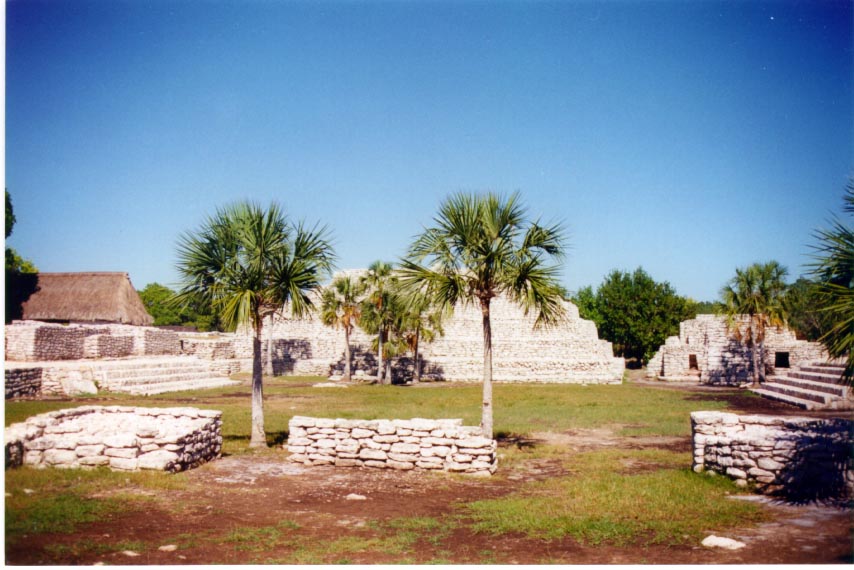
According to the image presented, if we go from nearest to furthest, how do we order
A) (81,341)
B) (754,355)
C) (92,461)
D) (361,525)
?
(361,525)
(92,461)
(81,341)
(754,355)

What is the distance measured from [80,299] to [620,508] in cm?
3135

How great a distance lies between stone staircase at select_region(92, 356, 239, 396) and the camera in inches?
826

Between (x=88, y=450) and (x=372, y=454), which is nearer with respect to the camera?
(x=88, y=450)

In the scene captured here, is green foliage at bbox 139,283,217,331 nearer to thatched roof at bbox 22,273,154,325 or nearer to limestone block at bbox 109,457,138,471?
thatched roof at bbox 22,273,154,325

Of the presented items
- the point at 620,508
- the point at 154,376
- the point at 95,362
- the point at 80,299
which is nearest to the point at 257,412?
the point at 620,508

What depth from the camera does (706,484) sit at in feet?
28.7

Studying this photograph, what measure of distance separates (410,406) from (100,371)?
1136cm

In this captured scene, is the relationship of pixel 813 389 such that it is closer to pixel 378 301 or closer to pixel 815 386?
pixel 815 386

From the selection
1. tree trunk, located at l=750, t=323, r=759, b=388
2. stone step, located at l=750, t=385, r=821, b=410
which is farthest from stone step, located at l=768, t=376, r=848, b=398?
tree trunk, located at l=750, t=323, r=759, b=388

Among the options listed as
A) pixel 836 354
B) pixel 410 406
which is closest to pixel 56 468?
pixel 836 354

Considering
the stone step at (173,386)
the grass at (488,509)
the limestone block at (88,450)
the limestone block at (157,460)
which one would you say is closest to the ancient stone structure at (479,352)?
the stone step at (173,386)

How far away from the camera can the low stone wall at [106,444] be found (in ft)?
28.3

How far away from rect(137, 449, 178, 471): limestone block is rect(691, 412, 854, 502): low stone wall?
857 cm

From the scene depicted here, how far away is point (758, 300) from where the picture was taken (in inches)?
1233
